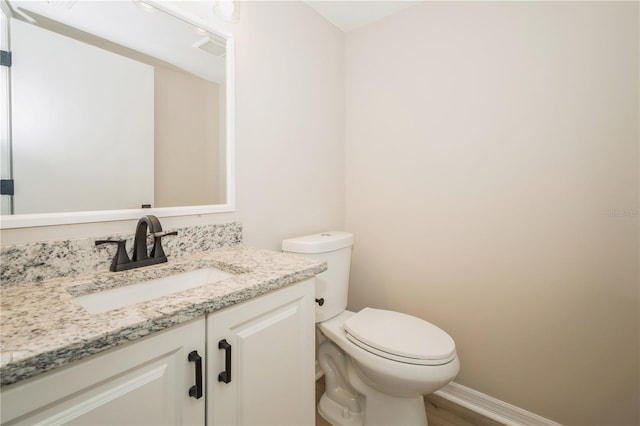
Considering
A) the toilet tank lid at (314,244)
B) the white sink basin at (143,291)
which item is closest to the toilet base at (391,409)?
the toilet tank lid at (314,244)

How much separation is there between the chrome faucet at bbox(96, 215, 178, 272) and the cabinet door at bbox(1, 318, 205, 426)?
1.30 feet

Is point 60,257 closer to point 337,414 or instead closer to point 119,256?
point 119,256

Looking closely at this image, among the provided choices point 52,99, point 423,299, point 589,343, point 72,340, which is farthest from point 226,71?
point 589,343

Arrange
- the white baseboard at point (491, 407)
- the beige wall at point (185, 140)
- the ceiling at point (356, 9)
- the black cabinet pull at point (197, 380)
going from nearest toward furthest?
the black cabinet pull at point (197, 380)
the beige wall at point (185, 140)
the white baseboard at point (491, 407)
the ceiling at point (356, 9)

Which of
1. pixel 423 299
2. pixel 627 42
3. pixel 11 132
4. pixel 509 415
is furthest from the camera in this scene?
pixel 423 299

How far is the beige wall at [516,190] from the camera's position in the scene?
1.16m

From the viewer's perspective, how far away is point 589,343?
1.21 m

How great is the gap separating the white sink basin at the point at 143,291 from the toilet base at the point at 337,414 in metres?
0.97

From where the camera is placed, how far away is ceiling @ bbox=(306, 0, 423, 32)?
1608 mm

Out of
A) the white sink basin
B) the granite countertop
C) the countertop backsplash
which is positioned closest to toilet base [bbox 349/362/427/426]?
the granite countertop

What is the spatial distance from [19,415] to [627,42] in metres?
2.06

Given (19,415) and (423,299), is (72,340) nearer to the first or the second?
(19,415)

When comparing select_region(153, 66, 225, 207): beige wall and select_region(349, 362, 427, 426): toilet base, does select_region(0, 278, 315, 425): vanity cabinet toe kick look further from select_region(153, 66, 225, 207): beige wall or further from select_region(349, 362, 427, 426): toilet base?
select_region(153, 66, 225, 207): beige wall

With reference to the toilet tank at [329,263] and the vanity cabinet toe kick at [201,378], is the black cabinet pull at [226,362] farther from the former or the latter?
the toilet tank at [329,263]
